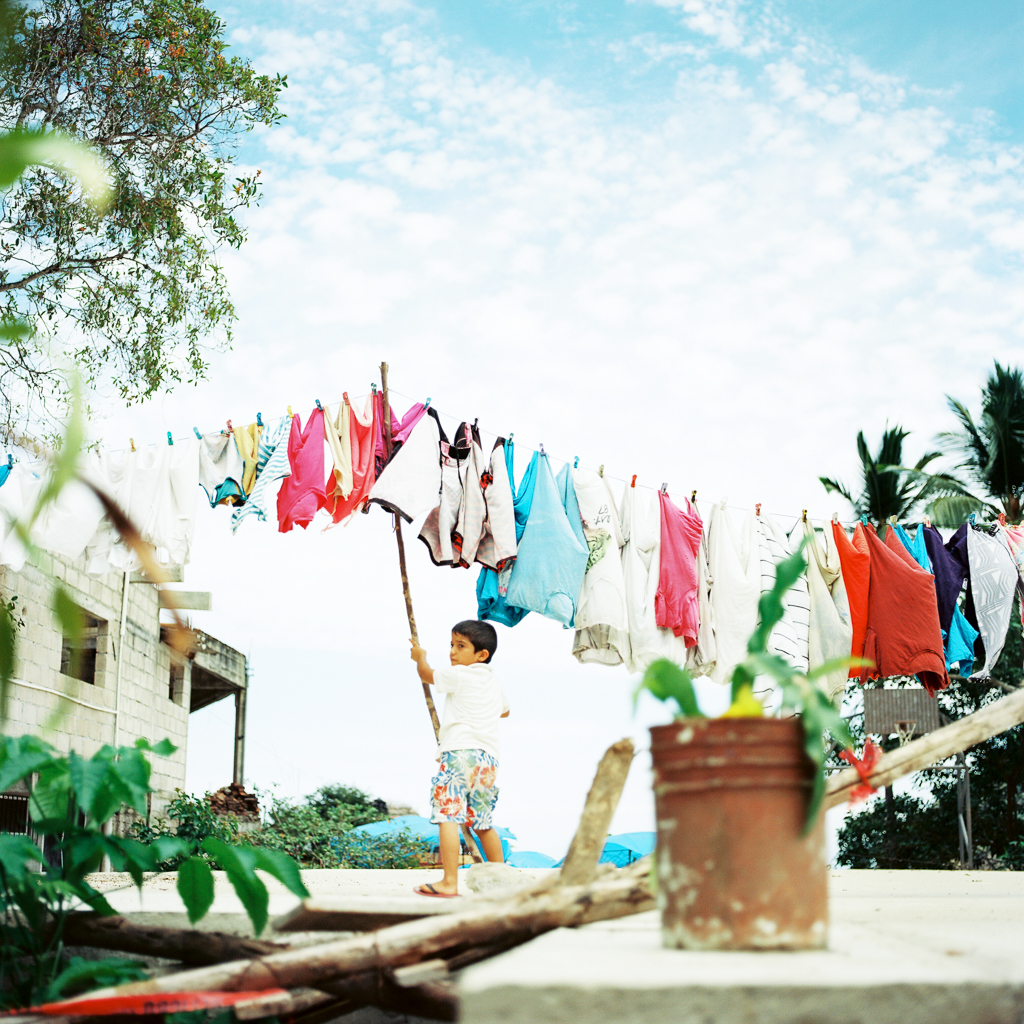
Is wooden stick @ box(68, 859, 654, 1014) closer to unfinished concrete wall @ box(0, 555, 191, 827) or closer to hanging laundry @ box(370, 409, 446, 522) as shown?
hanging laundry @ box(370, 409, 446, 522)

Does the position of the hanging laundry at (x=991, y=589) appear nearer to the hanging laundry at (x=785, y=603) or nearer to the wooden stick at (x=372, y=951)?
the hanging laundry at (x=785, y=603)

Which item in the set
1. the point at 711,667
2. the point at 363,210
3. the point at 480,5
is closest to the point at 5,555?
the point at 363,210

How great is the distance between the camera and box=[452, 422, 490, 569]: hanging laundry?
5.72m

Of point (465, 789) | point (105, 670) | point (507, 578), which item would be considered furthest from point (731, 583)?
point (105, 670)

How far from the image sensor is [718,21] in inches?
305

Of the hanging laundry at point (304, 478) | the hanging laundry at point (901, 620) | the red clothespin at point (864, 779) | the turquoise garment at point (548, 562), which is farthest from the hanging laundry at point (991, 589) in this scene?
the red clothespin at point (864, 779)

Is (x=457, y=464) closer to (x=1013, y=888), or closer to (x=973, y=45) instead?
(x=1013, y=888)

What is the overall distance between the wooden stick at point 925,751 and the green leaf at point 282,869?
1.07m

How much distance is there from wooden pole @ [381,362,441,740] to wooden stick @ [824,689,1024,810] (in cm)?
255

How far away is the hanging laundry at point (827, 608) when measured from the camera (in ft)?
20.4

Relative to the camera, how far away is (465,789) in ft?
13.8

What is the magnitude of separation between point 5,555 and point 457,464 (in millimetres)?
2570

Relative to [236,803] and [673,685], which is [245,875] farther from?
[236,803]

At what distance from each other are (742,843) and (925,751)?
32.0 inches
